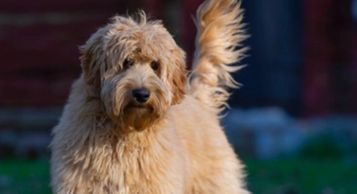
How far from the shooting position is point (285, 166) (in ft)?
58.5

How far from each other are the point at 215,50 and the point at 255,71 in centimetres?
1059

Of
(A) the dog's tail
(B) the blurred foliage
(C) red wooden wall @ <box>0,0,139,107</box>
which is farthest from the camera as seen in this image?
(C) red wooden wall @ <box>0,0,139,107</box>

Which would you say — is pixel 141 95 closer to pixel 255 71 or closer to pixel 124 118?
pixel 124 118

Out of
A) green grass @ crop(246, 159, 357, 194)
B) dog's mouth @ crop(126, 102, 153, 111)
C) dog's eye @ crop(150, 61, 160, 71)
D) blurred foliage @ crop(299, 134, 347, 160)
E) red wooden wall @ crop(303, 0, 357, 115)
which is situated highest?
dog's eye @ crop(150, 61, 160, 71)

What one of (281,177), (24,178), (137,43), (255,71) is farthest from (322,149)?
(137,43)

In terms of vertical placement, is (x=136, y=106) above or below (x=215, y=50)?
below

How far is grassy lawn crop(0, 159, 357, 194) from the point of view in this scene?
583 inches

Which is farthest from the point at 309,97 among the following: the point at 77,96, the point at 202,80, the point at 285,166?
the point at 77,96

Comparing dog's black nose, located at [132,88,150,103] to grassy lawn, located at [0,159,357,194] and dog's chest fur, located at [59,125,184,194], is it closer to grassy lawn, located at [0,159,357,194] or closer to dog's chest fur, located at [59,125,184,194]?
dog's chest fur, located at [59,125,184,194]

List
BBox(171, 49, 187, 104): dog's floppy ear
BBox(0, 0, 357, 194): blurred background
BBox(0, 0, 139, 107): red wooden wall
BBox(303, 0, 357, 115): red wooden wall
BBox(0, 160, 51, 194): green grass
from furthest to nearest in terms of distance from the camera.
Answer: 1. BBox(0, 0, 139, 107): red wooden wall
2. BBox(303, 0, 357, 115): red wooden wall
3. BBox(0, 0, 357, 194): blurred background
4. BBox(0, 160, 51, 194): green grass
5. BBox(171, 49, 187, 104): dog's floppy ear

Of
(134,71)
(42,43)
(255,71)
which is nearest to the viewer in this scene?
(134,71)

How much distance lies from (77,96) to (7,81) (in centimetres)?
1321

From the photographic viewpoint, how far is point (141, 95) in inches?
351

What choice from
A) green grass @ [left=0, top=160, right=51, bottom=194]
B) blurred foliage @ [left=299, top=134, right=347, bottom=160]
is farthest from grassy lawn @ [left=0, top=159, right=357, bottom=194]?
blurred foliage @ [left=299, top=134, right=347, bottom=160]
